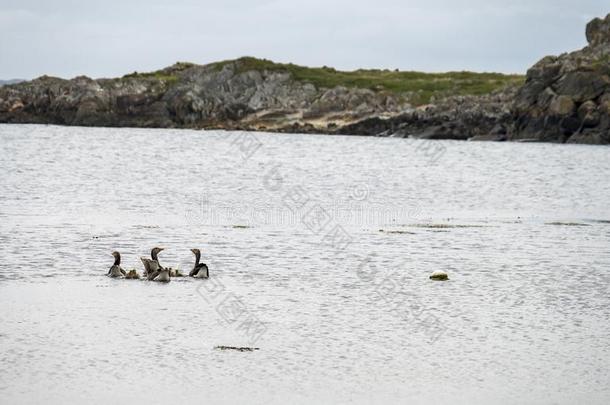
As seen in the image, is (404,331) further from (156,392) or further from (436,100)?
(436,100)

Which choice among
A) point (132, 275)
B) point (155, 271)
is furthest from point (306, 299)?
point (132, 275)

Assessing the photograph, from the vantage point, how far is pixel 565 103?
14388 cm

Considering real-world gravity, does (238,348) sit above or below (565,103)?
below

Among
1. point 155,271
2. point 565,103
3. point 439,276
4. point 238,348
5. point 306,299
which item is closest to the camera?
point 238,348

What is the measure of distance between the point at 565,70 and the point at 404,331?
5320 inches

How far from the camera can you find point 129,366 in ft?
65.9

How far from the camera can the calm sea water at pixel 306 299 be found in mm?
19328

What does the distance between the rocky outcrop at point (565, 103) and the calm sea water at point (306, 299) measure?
79.9 metres

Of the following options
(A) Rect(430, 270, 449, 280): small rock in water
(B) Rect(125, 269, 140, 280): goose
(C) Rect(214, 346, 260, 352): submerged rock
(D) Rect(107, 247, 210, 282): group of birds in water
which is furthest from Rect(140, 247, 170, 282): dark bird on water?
(C) Rect(214, 346, 260, 352): submerged rock

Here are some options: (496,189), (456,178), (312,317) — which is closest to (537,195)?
(496,189)

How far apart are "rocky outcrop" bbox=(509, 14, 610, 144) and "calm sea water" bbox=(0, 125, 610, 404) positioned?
79.9 meters

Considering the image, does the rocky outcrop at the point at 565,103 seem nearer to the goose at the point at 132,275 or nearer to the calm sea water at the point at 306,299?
the calm sea water at the point at 306,299

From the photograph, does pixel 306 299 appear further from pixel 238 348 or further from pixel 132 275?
pixel 132 275

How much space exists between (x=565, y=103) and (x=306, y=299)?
4861 inches
